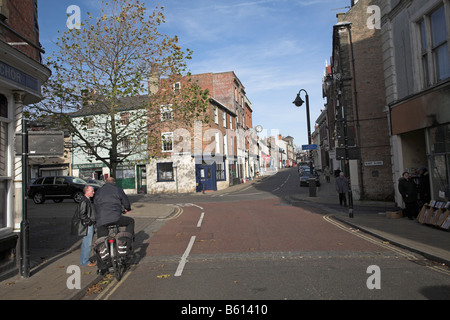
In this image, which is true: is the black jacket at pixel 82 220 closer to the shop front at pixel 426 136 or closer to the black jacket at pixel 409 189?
the black jacket at pixel 409 189

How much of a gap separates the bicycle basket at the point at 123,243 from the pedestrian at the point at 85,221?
790 millimetres

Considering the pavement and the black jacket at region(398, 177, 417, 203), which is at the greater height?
the black jacket at region(398, 177, 417, 203)

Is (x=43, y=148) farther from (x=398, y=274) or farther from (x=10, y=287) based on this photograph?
(x=398, y=274)

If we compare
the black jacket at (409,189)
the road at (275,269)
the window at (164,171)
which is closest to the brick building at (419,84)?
the black jacket at (409,189)

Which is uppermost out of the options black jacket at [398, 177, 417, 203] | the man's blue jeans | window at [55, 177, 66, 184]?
window at [55, 177, 66, 184]

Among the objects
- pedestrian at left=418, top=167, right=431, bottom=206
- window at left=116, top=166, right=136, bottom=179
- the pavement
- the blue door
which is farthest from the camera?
window at left=116, top=166, right=136, bottom=179

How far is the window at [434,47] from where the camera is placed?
33.4 ft

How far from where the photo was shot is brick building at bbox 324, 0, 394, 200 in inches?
747

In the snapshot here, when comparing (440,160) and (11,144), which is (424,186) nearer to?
(440,160)

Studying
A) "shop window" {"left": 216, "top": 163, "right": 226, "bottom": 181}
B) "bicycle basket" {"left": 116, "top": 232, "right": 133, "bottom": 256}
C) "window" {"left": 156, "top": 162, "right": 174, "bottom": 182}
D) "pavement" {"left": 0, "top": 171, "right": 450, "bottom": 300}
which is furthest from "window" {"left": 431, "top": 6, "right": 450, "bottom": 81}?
"shop window" {"left": 216, "top": 163, "right": 226, "bottom": 181}

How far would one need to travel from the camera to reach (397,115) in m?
13.1

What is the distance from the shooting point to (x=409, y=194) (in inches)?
439

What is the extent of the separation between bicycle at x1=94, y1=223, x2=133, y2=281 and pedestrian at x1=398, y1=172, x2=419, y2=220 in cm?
952

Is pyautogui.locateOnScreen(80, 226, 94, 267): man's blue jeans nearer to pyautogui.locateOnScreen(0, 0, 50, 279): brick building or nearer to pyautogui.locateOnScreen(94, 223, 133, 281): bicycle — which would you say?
pyautogui.locateOnScreen(94, 223, 133, 281): bicycle
